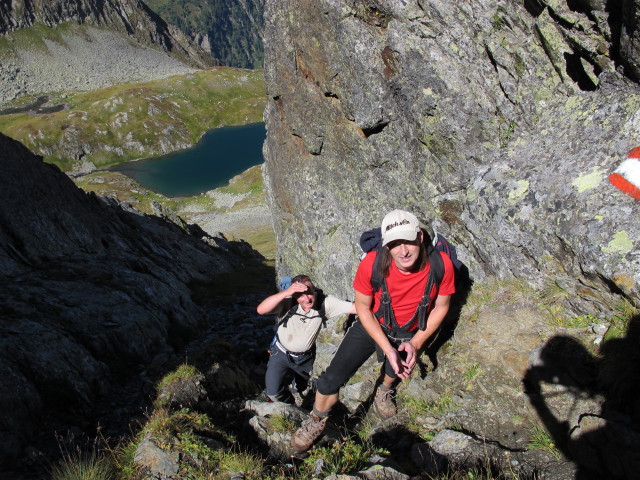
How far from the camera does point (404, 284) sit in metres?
7.98

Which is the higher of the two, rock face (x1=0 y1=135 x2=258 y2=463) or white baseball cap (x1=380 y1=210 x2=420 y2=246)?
white baseball cap (x1=380 y1=210 x2=420 y2=246)

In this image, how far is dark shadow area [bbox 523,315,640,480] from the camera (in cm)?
655

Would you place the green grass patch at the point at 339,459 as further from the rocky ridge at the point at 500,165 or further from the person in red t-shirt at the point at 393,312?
the rocky ridge at the point at 500,165

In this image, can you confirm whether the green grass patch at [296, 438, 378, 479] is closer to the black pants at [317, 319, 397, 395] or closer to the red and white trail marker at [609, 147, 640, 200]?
the black pants at [317, 319, 397, 395]

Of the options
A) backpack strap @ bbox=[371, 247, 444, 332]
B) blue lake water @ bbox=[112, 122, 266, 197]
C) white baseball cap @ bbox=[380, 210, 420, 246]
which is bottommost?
blue lake water @ bbox=[112, 122, 266, 197]

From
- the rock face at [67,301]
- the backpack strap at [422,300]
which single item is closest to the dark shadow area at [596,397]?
the backpack strap at [422,300]

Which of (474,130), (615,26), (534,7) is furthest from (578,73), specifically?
(474,130)

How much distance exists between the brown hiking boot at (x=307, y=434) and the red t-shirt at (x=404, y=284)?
3.06 m

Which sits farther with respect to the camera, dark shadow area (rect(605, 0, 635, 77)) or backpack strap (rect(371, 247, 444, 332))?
dark shadow area (rect(605, 0, 635, 77))

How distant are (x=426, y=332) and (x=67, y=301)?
674 inches

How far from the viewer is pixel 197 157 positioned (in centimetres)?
18138

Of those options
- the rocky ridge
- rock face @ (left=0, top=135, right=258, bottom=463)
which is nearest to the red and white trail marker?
the rocky ridge

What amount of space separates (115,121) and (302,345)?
218 m

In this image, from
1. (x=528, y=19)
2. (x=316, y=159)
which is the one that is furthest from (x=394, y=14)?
(x=316, y=159)
